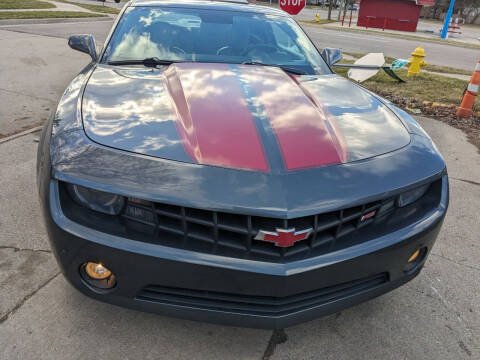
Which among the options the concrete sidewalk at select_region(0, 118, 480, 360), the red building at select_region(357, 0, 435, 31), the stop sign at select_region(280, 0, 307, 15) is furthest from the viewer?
the red building at select_region(357, 0, 435, 31)

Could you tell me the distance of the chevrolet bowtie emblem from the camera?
146 centimetres

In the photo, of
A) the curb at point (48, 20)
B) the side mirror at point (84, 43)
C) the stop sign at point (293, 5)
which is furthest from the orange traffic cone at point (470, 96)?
the curb at point (48, 20)

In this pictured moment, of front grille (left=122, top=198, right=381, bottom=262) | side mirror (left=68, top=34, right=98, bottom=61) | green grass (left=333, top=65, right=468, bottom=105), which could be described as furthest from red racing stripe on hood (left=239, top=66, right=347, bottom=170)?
green grass (left=333, top=65, right=468, bottom=105)

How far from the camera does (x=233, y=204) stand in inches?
56.6

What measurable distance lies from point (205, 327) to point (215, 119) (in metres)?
1.01

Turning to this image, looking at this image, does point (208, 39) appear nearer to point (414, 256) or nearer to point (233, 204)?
point (233, 204)

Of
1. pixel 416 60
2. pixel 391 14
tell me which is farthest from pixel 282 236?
pixel 391 14

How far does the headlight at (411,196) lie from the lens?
1.78 metres

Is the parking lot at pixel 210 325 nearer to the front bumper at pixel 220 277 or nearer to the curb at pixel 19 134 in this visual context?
the front bumper at pixel 220 277

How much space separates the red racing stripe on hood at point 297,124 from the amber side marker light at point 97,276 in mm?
853

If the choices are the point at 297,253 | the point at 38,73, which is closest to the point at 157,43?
the point at 297,253

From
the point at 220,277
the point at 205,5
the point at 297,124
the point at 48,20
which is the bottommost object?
the point at 48,20

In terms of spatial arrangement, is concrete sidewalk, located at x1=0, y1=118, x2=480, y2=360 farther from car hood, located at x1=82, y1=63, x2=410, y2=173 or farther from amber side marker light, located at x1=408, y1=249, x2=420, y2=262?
car hood, located at x1=82, y1=63, x2=410, y2=173

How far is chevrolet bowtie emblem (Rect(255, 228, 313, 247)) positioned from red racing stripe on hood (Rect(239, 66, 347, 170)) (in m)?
0.27
